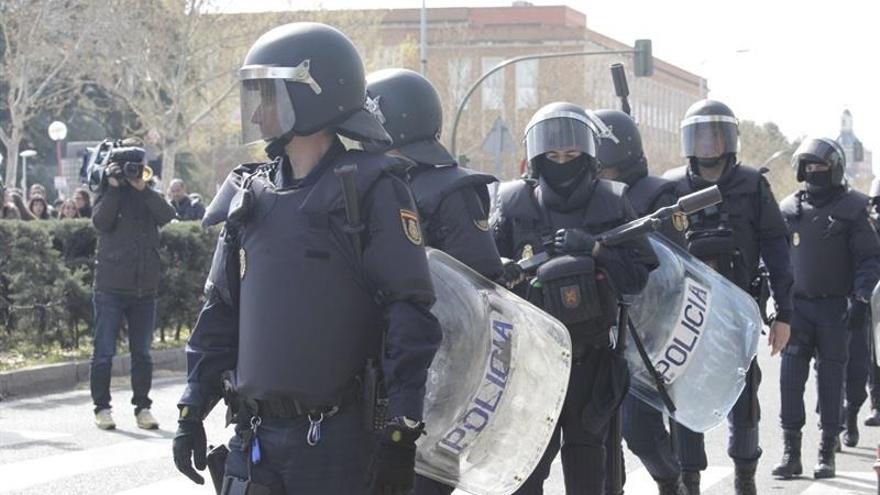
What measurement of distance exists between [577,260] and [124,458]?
4673 mm

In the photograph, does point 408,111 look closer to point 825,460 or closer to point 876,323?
point 876,323

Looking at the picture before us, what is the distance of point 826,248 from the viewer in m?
9.93

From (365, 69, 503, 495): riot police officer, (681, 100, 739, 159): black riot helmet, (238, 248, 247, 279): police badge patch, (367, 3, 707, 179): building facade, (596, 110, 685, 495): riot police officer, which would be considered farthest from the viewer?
(367, 3, 707, 179): building facade

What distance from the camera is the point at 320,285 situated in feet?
14.4

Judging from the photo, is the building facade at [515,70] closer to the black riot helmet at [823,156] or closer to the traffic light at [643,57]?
the traffic light at [643,57]

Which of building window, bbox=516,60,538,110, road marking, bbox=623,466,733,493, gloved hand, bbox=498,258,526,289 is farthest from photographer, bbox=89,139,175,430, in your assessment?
building window, bbox=516,60,538,110

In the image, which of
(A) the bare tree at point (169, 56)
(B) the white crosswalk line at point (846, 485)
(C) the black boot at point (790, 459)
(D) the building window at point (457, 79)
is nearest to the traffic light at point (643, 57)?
(A) the bare tree at point (169, 56)

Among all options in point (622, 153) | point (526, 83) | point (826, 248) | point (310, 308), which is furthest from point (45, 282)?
point (526, 83)

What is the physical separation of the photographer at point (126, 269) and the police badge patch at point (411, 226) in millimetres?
6787

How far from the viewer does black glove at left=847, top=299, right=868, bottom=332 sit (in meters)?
10.2

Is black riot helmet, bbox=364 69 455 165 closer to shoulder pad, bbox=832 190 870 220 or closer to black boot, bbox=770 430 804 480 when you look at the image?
black boot, bbox=770 430 804 480

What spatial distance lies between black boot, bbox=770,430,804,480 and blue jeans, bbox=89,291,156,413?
437cm

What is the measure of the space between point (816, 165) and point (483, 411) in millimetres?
5233

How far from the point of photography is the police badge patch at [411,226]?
173 inches
